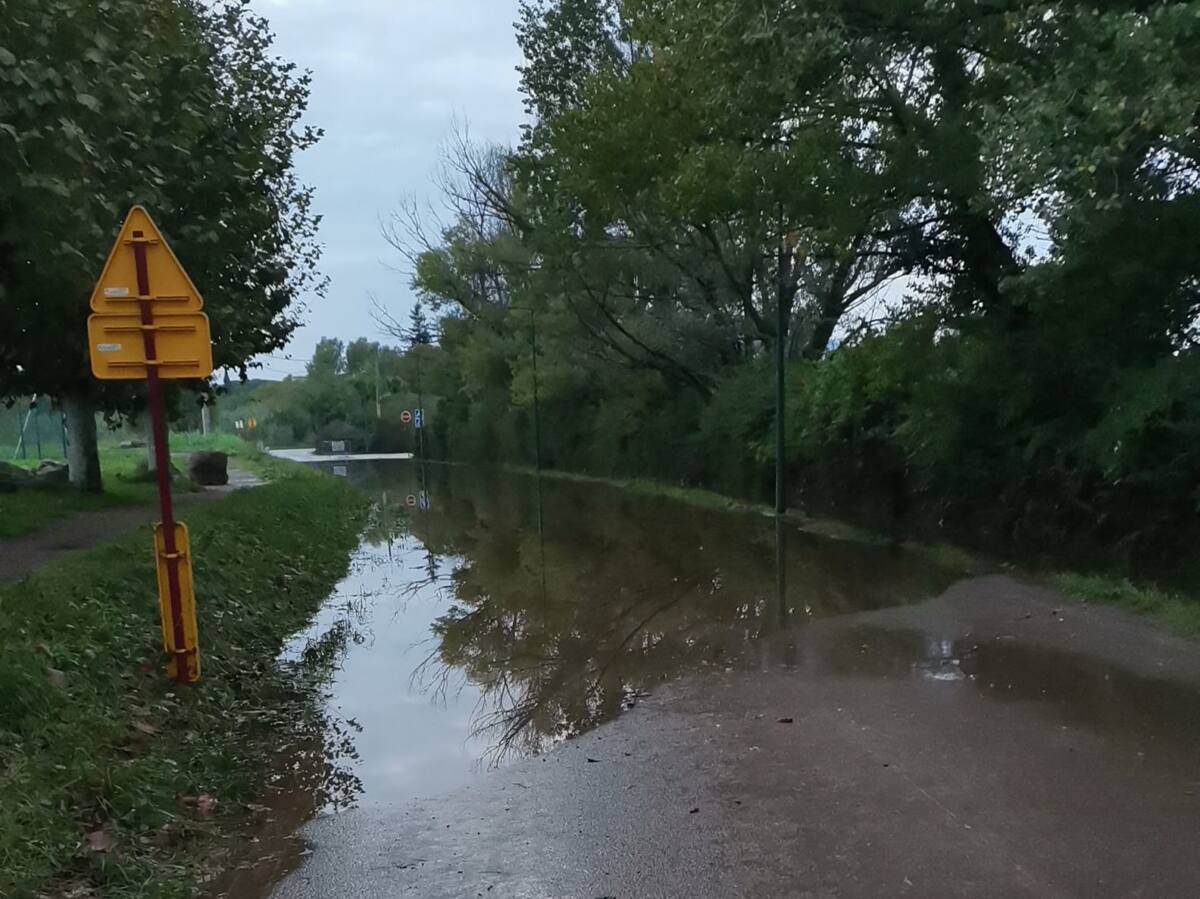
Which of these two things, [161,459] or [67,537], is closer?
[161,459]

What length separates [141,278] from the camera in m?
7.16

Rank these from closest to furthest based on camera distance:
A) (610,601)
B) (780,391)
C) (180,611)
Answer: (180,611)
(610,601)
(780,391)

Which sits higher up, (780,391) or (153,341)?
(153,341)

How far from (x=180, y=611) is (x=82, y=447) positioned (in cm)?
1377

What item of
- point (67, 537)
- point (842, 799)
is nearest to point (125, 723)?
point (842, 799)

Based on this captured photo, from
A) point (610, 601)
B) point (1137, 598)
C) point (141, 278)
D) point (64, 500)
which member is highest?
point (141, 278)

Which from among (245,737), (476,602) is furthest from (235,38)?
(245,737)

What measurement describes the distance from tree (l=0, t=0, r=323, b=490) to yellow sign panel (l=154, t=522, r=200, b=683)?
2.87 m

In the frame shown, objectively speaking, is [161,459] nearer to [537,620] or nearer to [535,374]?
[537,620]

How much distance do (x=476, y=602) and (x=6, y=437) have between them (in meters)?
44.6

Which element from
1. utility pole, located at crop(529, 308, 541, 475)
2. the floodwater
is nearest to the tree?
the floodwater

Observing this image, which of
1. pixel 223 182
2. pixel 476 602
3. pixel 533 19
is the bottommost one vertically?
pixel 476 602

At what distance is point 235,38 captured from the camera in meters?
17.5

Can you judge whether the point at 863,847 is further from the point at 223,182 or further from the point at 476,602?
the point at 223,182
